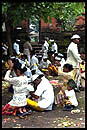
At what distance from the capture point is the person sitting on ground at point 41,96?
6574 mm

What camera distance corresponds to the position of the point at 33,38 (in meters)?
15.5

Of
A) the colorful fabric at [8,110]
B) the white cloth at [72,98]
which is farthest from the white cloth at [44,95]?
the colorful fabric at [8,110]

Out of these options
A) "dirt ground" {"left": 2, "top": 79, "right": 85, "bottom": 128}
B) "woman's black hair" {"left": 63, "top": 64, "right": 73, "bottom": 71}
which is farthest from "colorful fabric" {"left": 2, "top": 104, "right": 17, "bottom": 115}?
"woman's black hair" {"left": 63, "top": 64, "right": 73, "bottom": 71}

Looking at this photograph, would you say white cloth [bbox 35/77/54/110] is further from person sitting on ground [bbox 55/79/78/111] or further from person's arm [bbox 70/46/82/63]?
person's arm [bbox 70/46/82/63]

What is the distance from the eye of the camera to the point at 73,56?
856 cm

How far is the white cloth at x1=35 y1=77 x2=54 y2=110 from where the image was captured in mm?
6572

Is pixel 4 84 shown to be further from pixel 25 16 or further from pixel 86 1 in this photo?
pixel 86 1

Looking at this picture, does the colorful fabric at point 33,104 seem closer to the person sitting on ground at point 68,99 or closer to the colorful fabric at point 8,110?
the colorful fabric at point 8,110

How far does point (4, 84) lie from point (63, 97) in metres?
3.34

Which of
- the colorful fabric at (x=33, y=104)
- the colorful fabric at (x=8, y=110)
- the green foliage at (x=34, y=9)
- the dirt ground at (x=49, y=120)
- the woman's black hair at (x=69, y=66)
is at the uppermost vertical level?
the green foliage at (x=34, y=9)

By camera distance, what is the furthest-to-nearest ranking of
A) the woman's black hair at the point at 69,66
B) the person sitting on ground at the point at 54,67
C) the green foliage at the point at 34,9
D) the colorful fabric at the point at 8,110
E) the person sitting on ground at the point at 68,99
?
the person sitting on ground at the point at 54,67
the woman's black hair at the point at 69,66
the person sitting on ground at the point at 68,99
the colorful fabric at the point at 8,110
the green foliage at the point at 34,9

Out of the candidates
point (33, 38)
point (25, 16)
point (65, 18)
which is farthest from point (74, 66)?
point (33, 38)

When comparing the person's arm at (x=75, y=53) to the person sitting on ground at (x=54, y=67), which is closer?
the person's arm at (x=75, y=53)

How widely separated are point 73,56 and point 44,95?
2313 millimetres
